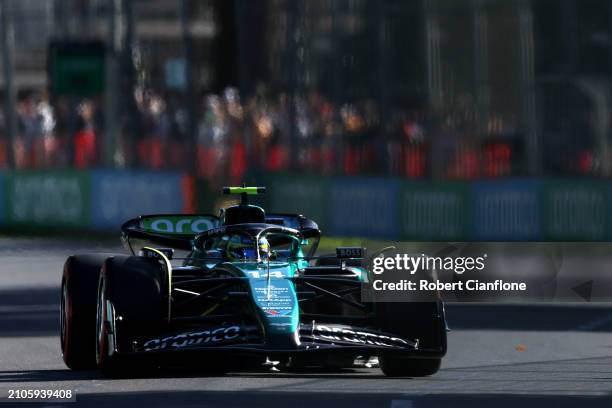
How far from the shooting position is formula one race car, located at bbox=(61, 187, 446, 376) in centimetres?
1163

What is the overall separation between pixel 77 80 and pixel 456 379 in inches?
846

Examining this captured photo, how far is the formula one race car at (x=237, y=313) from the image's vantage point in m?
11.6

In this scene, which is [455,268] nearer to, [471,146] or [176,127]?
[471,146]

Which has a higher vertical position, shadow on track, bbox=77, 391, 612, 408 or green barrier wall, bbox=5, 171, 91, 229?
shadow on track, bbox=77, 391, 612, 408

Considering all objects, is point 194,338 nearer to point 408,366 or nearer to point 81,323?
point 81,323

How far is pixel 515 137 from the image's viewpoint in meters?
25.8

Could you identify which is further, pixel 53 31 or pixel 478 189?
pixel 53 31

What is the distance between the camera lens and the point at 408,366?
12.4 m

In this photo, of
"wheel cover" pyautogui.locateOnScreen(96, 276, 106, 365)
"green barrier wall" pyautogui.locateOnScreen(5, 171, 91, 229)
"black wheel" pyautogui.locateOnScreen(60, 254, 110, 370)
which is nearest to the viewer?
"wheel cover" pyautogui.locateOnScreen(96, 276, 106, 365)

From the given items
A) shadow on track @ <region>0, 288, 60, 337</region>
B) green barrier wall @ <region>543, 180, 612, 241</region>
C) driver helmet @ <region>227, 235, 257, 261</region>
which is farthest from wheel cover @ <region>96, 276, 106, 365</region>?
green barrier wall @ <region>543, 180, 612, 241</region>

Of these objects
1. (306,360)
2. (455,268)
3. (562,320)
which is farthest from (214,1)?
(306,360)

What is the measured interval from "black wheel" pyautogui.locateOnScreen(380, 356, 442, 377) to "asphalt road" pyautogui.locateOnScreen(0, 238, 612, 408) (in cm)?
9

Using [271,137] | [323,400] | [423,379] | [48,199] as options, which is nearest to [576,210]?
[271,137]

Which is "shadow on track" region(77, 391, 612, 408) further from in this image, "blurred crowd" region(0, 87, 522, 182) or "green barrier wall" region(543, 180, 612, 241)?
"blurred crowd" region(0, 87, 522, 182)
